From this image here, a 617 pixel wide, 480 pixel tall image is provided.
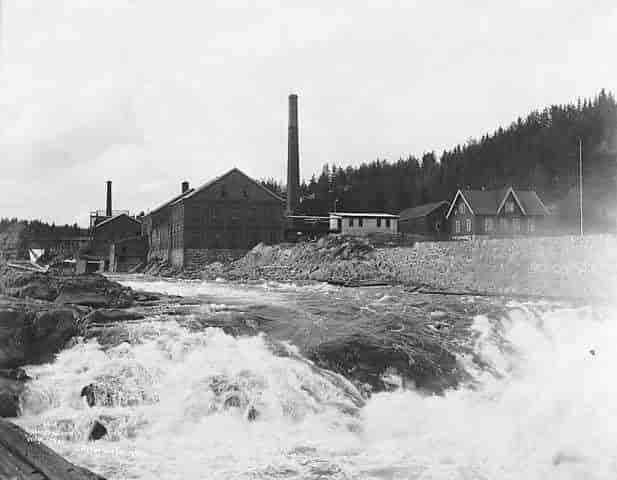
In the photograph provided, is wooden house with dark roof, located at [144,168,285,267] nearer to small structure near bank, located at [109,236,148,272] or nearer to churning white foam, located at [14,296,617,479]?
small structure near bank, located at [109,236,148,272]

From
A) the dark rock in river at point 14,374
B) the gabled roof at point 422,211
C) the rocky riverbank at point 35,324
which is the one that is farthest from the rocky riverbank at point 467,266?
the gabled roof at point 422,211

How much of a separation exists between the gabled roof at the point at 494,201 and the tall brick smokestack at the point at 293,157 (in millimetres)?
18070

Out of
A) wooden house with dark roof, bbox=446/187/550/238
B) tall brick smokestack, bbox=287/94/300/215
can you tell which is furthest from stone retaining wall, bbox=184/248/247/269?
wooden house with dark roof, bbox=446/187/550/238

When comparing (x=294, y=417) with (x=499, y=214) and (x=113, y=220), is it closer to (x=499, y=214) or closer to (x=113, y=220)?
(x=499, y=214)

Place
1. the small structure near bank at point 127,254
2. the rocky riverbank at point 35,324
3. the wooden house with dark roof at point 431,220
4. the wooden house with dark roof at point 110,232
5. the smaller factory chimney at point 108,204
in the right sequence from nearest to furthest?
1. the rocky riverbank at point 35,324
2. the small structure near bank at point 127,254
3. the wooden house with dark roof at point 110,232
4. the wooden house with dark roof at point 431,220
5. the smaller factory chimney at point 108,204

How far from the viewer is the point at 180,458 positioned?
27.0 feet

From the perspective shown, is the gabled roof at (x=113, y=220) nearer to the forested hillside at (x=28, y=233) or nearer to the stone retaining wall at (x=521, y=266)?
the forested hillside at (x=28, y=233)

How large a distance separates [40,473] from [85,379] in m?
5.62

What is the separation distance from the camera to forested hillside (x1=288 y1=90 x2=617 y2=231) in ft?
235

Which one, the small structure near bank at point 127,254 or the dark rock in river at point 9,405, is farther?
the small structure near bank at point 127,254

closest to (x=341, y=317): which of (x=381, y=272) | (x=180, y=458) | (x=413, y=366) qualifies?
(x=413, y=366)

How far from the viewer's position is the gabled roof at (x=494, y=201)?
5322cm

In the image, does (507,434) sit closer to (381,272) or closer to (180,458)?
(180,458)

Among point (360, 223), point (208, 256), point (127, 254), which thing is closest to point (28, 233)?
point (127, 254)
